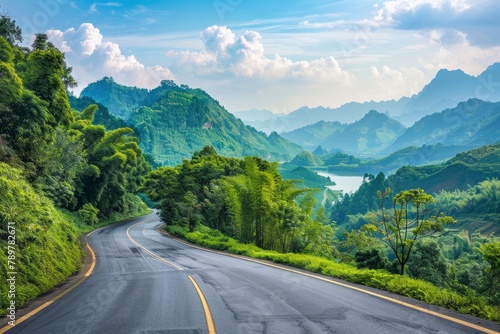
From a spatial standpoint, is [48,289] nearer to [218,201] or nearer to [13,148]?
[13,148]

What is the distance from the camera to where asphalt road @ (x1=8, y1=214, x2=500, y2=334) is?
6.37m

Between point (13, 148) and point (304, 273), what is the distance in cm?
1504

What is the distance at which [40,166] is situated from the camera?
22.7 meters

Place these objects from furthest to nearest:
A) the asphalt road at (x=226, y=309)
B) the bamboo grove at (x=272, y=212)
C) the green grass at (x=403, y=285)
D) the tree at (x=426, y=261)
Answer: the tree at (x=426, y=261), the bamboo grove at (x=272, y=212), the green grass at (x=403, y=285), the asphalt road at (x=226, y=309)

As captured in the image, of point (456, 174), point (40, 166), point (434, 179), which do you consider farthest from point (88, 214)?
point (456, 174)

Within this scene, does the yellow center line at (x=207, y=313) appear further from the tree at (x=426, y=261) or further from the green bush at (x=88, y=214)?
the green bush at (x=88, y=214)

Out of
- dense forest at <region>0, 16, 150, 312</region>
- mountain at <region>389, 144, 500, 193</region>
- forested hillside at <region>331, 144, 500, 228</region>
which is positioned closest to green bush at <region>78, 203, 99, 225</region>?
dense forest at <region>0, 16, 150, 312</region>

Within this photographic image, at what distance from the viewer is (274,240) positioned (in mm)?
25547

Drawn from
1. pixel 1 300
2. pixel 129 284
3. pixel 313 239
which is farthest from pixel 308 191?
pixel 1 300

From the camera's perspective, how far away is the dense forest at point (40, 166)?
10.3 metres

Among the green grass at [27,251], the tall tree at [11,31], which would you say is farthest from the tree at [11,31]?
the green grass at [27,251]

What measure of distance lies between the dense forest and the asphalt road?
1.52 meters

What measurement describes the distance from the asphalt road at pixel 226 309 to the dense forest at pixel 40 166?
152cm

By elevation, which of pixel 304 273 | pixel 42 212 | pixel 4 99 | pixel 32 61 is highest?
pixel 32 61
